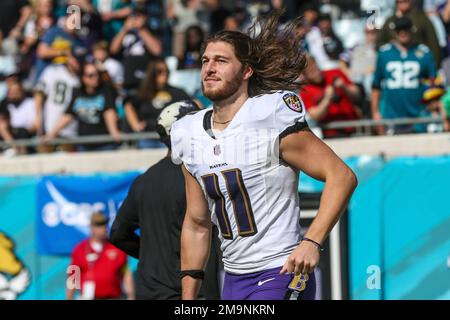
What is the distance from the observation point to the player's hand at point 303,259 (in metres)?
5.44

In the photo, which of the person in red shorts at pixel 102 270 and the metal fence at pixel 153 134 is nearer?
the metal fence at pixel 153 134

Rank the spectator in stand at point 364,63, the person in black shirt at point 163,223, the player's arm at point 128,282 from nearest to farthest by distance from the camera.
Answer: the person in black shirt at point 163,223
the player's arm at point 128,282
the spectator in stand at point 364,63

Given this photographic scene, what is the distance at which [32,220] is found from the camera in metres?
12.0

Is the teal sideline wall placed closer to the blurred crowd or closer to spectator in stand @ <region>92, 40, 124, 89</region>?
the blurred crowd

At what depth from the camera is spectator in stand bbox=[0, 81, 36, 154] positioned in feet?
43.5

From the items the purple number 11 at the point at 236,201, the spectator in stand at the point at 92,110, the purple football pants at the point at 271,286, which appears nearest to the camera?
the purple football pants at the point at 271,286

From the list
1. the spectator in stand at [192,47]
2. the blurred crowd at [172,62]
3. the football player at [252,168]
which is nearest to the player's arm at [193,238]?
the football player at [252,168]

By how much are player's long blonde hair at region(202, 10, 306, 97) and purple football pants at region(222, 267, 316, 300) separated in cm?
102

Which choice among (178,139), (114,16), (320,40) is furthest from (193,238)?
(114,16)

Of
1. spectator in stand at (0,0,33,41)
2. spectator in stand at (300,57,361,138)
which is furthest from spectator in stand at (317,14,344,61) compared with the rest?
spectator in stand at (0,0,33,41)

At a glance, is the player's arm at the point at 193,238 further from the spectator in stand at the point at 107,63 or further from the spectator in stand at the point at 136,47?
the spectator in stand at the point at 107,63

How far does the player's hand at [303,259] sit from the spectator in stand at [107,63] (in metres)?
8.17
